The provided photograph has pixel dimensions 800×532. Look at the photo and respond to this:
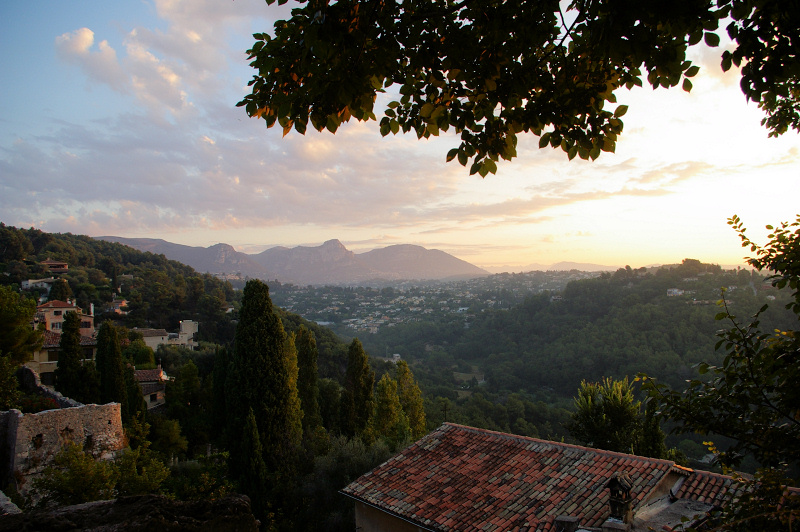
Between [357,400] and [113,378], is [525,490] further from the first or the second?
[113,378]

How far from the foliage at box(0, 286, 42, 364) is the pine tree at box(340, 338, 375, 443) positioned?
12.8 meters

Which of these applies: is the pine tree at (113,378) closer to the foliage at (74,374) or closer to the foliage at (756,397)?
the foliage at (74,374)

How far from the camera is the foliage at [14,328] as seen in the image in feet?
43.8

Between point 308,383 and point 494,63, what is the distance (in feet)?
70.8

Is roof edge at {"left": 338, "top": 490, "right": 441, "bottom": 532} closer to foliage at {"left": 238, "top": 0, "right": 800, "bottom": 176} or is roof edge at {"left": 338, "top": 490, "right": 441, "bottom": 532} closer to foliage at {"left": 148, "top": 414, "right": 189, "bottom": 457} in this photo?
foliage at {"left": 238, "top": 0, "right": 800, "bottom": 176}

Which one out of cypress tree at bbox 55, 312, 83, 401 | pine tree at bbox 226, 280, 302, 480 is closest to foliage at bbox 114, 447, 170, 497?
pine tree at bbox 226, 280, 302, 480

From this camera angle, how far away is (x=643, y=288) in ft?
204

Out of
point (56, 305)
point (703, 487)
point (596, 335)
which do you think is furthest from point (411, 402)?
point (596, 335)

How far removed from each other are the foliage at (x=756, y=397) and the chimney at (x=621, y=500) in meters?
5.40

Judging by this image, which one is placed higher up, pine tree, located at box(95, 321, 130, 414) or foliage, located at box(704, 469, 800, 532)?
foliage, located at box(704, 469, 800, 532)

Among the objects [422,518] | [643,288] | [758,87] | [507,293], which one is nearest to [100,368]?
[422,518]

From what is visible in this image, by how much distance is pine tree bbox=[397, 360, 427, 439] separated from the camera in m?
22.6

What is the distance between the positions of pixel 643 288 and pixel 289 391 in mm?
59557

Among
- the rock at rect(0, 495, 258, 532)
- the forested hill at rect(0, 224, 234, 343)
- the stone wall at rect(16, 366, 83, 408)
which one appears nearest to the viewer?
the rock at rect(0, 495, 258, 532)
